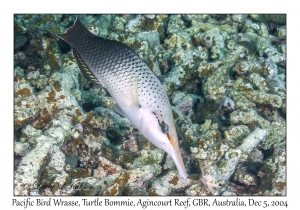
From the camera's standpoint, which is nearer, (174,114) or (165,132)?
(165,132)

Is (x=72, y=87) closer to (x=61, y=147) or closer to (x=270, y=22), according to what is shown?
(x=61, y=147)

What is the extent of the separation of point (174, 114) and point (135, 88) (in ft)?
3.90

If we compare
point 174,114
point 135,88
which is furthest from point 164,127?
point 174,114

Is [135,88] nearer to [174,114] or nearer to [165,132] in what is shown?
[165,132]

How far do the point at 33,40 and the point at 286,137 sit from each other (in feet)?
10.9

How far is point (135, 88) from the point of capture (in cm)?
267

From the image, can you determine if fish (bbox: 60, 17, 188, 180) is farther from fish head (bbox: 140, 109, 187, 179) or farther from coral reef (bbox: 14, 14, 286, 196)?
coral reef (bbox: 14, 14, 286, 196)

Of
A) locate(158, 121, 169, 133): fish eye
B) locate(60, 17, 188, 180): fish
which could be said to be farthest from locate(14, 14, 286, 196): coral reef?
locate(158, 121, 169, 133): fish eye

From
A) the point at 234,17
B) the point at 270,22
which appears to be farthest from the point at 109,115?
the point at 270,22

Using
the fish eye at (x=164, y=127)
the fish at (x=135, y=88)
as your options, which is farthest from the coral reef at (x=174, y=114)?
the fish eye at (x=164, y=127)

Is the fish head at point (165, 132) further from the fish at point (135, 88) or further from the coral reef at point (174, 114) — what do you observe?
the coral reef at point (174, 114)

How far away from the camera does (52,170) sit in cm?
314

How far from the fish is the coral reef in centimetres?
71

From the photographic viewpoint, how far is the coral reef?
3252 mm
